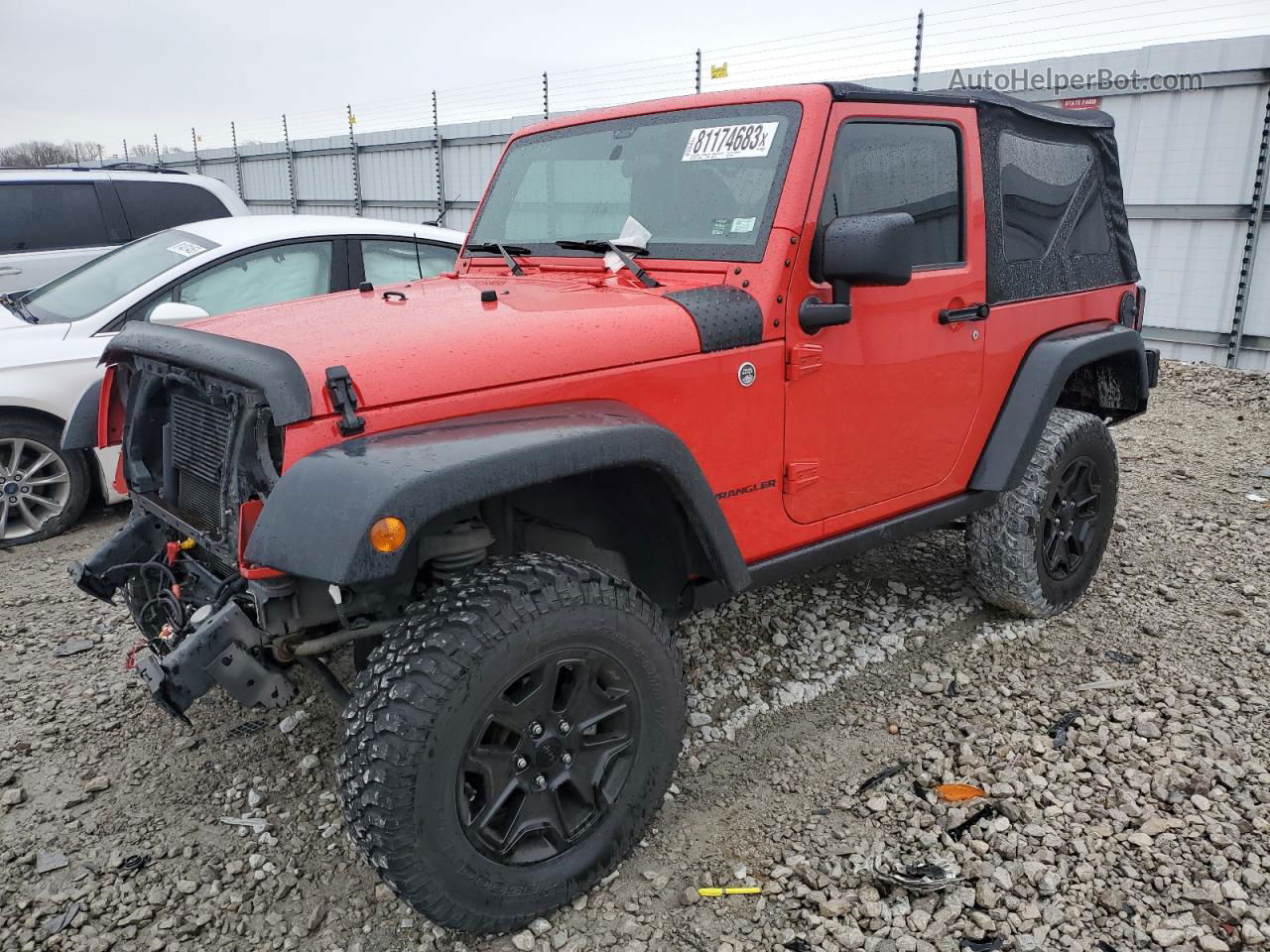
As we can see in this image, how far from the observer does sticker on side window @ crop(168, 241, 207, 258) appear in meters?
5.05

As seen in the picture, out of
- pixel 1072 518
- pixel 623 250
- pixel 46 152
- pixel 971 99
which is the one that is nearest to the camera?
pixel 623 250

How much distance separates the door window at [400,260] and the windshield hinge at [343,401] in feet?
11.6

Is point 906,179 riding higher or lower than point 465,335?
higher

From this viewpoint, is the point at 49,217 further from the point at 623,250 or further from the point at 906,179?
the point at 906,179

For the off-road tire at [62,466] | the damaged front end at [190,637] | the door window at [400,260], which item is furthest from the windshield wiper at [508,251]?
the off-road tire at [62,466]

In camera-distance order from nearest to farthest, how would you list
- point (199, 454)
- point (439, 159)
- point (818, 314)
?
1. point (199, 454)
2. point (818, 314)
3. point (439, 159)

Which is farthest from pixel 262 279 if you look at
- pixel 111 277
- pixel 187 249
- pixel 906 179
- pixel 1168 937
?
pixel 1168 937

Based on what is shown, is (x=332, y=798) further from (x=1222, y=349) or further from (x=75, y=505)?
(x=1222, y=349)

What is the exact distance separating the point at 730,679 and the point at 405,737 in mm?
1724

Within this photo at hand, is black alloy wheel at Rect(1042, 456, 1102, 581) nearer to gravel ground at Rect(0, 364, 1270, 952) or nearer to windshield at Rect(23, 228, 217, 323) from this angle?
gravel ground at Rect(0, 364, 1270, 952)

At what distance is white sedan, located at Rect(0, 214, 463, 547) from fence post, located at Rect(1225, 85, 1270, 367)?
6.86 m

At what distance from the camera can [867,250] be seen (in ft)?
8.34

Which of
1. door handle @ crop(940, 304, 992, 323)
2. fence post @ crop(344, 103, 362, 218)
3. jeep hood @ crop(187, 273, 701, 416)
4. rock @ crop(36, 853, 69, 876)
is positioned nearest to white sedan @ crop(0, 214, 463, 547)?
jeep hood @ crop(187, 273, 701, 416)

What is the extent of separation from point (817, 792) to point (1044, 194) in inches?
97.3
